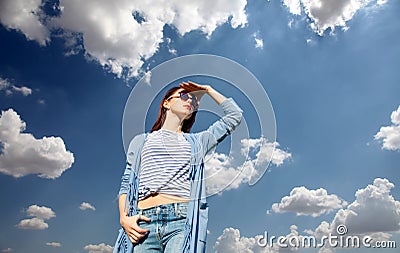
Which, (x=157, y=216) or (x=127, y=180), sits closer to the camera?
(x=157, y=216)

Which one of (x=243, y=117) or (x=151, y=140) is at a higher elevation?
(x=243, y=117)

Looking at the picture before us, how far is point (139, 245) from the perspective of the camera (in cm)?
261

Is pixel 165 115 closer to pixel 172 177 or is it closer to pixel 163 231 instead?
pixel 172 177

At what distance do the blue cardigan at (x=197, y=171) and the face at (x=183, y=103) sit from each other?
0.20m

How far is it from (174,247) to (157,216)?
232 millimetres

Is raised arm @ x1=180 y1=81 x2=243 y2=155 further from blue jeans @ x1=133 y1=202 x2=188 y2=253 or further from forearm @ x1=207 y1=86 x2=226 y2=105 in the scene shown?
blue jeans @ x1=133 y1=202 x2=188 y2=253

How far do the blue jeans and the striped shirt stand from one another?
16 cm

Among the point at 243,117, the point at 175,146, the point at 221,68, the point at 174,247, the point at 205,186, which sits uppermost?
the point at 221,68

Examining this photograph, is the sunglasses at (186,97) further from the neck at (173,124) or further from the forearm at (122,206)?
the forearm at (122,206)

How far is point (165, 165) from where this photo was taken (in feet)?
9.46

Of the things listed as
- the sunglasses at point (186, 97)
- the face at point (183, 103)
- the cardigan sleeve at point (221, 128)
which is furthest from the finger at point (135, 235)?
the sunglasses at point (186, 97)

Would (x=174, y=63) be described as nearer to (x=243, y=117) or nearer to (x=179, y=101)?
(x=179, y=101)

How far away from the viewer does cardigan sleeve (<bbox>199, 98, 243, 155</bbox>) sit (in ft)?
10.0

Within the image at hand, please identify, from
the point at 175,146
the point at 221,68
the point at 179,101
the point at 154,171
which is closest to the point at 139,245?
the point at 154,171
